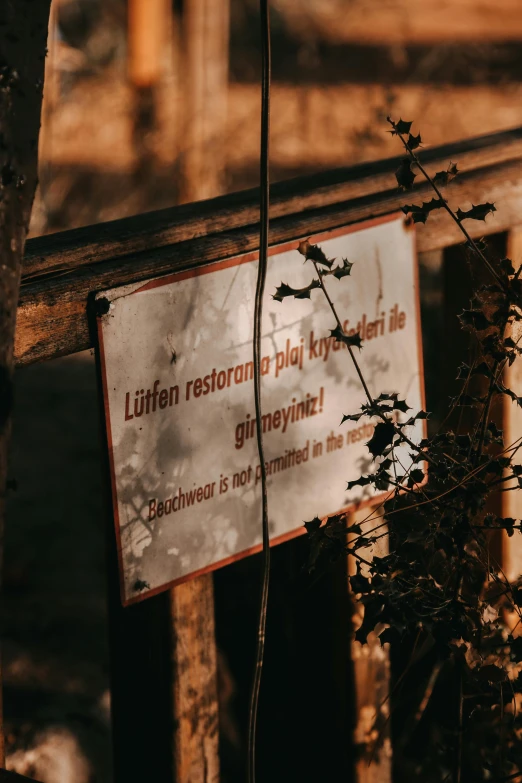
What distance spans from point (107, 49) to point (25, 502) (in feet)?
11.6

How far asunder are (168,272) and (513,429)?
3.78 ft

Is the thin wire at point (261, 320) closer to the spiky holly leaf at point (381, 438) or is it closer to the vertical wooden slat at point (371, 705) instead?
the spiky holly leaf at point (381, 438)

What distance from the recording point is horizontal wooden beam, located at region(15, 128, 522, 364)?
1.43m

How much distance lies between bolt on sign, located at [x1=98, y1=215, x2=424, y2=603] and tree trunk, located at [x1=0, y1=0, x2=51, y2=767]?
1.22 ft

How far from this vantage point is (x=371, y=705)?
86.1 inches

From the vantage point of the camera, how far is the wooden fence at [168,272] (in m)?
1.45

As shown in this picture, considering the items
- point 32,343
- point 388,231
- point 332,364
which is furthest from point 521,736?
point 32,343

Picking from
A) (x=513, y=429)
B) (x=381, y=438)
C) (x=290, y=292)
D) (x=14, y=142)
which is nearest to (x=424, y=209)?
(x=290, y=292)

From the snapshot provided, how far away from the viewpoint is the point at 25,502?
155 inches

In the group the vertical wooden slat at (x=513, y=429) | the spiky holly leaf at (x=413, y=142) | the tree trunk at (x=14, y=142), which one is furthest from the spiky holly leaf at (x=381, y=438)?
the vertical wooden slat at (x=513, y=429)

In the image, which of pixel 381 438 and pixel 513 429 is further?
pixel 513 429

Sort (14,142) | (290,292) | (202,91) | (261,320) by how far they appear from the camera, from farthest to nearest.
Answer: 1. (202,91)
2. (261,320)
3. (290,292)
4. (14,142)

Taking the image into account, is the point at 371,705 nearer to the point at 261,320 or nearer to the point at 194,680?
the point at 194,680

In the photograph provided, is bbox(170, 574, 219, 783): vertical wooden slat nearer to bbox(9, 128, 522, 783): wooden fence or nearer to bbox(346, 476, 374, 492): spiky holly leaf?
bbox(9, 128, 522, 783): wooden fence
